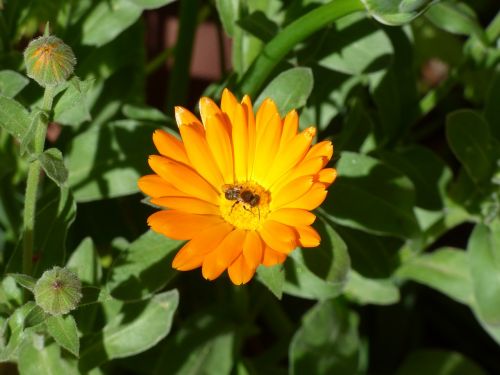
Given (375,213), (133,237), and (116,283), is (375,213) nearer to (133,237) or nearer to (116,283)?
(116,283)

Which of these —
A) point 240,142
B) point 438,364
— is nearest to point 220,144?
point 240,142

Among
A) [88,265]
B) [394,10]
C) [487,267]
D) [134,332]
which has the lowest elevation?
[487,267]

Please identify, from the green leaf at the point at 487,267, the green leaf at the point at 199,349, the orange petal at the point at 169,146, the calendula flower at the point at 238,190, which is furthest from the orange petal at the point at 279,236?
the green leaf at the point at 487,267

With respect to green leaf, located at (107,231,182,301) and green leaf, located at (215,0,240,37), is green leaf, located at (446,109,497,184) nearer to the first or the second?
green leaf, located at (215,0,240,37)

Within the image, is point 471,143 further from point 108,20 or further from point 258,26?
point 108,20

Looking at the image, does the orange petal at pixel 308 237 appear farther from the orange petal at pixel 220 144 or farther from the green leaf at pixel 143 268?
the green leaf at pixel 143 268

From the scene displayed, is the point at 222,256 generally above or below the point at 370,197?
above
